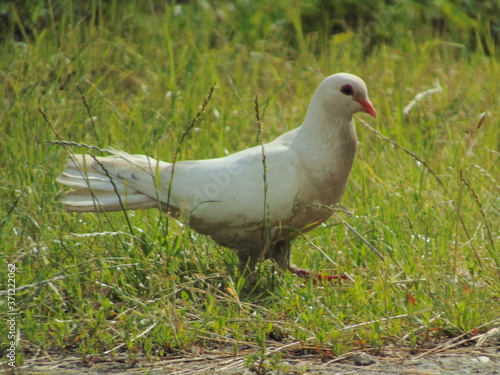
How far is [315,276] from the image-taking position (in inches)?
143

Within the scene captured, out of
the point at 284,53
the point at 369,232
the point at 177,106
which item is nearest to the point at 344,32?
the point at 284,53

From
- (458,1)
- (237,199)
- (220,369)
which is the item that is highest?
(458,1)

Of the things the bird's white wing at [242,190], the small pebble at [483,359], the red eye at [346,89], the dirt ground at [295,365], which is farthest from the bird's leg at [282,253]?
the small pebble at [483,359]

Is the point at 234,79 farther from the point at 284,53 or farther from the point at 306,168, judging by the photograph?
the point at 306,168

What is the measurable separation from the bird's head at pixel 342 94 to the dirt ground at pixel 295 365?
1239 millimetres

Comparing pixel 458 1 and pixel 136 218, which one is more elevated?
pixel 458 1

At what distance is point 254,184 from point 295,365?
960 millimetres

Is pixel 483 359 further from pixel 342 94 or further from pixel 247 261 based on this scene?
pixel 342 94

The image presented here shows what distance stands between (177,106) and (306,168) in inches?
78.6

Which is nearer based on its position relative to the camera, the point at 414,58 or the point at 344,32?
the point at 414,58

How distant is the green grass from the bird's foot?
0.18 feet

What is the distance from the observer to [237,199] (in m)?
3.57

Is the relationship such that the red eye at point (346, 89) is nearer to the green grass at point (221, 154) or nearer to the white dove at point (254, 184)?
the white dove at point (254, 184)

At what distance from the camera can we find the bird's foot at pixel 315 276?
11.5ft
